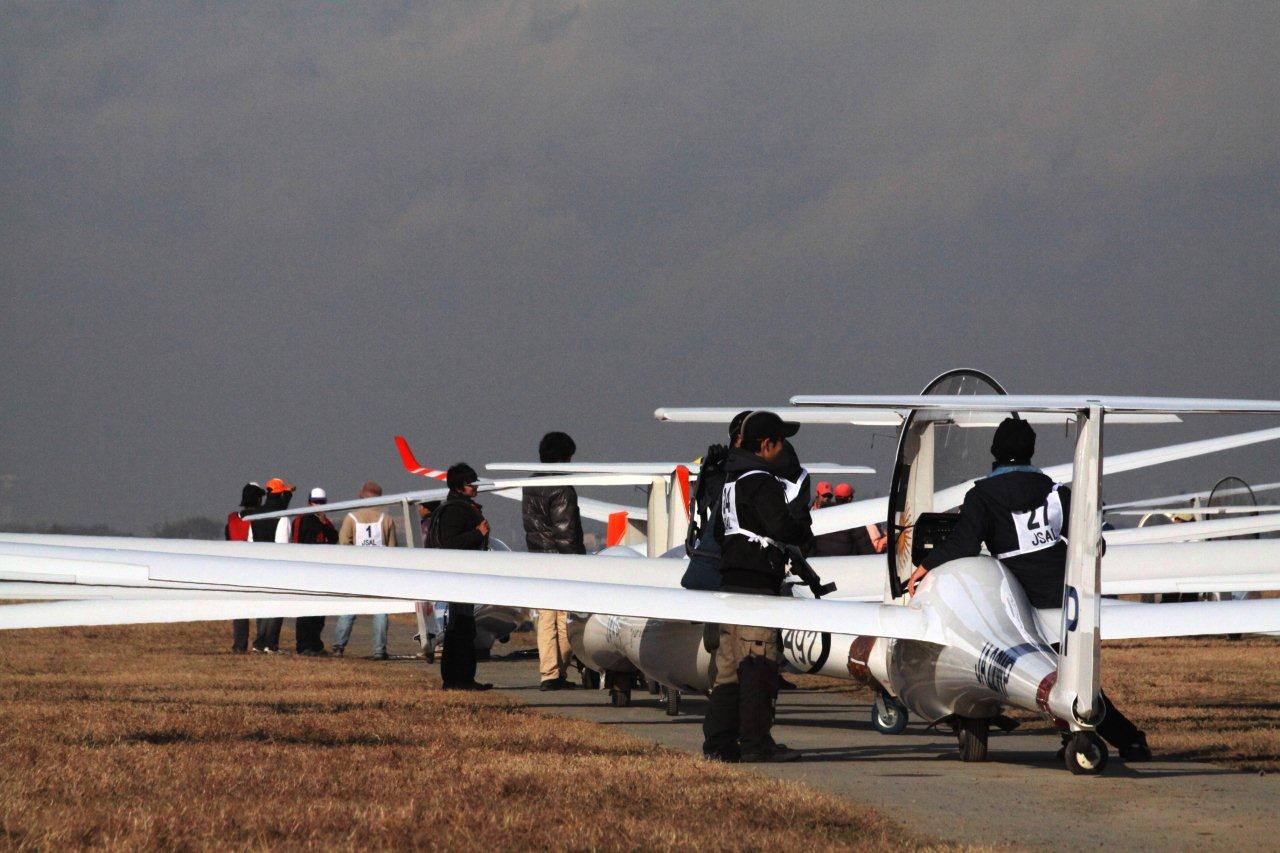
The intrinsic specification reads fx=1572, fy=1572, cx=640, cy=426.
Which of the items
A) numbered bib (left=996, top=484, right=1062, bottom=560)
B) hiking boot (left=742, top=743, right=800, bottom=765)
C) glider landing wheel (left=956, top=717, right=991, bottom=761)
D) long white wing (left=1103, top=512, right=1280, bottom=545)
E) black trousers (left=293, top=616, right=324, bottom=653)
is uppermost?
numbered bib (left=996, top=484, right=1062, bottom=560)

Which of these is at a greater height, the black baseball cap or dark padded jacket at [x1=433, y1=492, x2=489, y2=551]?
the black baseball cap

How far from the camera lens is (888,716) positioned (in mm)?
9797

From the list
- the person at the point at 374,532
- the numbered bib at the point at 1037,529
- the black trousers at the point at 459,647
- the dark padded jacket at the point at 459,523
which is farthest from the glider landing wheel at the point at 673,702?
the person at the point at 374,532

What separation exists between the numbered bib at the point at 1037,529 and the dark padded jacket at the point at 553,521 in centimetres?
618

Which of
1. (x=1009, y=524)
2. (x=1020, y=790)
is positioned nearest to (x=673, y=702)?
(x=1009, y=524)

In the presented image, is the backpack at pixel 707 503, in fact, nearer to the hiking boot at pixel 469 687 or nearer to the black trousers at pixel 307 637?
the hiking boot at pixel 469 687

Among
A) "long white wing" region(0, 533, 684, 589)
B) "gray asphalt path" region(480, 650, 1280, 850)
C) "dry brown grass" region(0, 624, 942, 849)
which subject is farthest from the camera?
"long white wing" region(0, 533, 684, 589)

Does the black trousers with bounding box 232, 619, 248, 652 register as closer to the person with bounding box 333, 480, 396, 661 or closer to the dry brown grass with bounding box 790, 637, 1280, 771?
the person with bounding box 333, 480, 396, 661

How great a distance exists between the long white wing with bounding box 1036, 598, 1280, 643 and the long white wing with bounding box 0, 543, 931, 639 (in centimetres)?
83

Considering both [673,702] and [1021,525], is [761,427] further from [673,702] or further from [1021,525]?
[673,702]

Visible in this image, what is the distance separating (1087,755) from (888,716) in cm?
257

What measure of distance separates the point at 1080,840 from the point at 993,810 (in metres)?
0.75

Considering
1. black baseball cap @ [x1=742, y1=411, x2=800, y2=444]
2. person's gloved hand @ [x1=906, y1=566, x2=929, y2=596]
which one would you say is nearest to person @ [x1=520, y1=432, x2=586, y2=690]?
person's gloved hand @ [x1=906, y1=566, x2=929, y2=596]

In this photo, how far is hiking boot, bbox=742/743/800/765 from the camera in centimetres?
802
